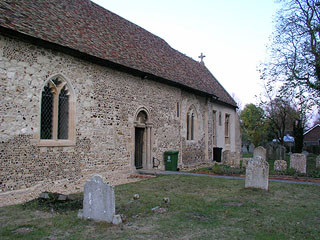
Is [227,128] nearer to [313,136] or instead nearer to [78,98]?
[78,98]

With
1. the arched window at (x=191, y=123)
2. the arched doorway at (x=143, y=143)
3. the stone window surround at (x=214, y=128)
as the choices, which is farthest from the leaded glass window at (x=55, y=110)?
the stone window surround at (x=214, y=128)

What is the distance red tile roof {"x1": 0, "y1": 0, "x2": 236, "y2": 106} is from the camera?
32.1 ft

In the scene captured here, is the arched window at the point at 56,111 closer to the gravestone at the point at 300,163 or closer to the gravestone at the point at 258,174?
the gravestone at the point at 258,174

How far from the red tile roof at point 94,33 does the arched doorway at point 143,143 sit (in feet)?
7.86

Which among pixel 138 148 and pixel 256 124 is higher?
pixel 256 124

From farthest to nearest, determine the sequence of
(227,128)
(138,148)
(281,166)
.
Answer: (227,128), (281,166), (138,148)

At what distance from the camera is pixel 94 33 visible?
43.4 ft

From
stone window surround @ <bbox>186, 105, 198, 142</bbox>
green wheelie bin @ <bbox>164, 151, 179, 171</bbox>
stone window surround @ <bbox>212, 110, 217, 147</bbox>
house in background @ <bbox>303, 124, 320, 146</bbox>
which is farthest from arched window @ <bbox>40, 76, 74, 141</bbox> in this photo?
house in background @ <bbox>303, 124, 320, 146</bbox>

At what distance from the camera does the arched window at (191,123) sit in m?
19.9

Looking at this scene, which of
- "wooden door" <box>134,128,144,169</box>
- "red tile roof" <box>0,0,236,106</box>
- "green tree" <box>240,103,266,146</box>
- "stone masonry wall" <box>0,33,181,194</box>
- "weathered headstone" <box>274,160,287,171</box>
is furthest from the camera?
"green tree" <box>240,103,266,146</box>

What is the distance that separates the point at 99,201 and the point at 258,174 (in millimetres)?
5907

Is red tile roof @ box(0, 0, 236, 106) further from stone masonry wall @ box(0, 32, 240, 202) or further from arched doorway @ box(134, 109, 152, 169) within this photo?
arched doorway @ box(134, 109, 152, 169)

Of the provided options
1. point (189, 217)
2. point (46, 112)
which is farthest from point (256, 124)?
point (189, 217)

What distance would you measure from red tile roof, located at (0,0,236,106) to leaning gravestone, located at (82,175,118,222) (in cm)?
529
